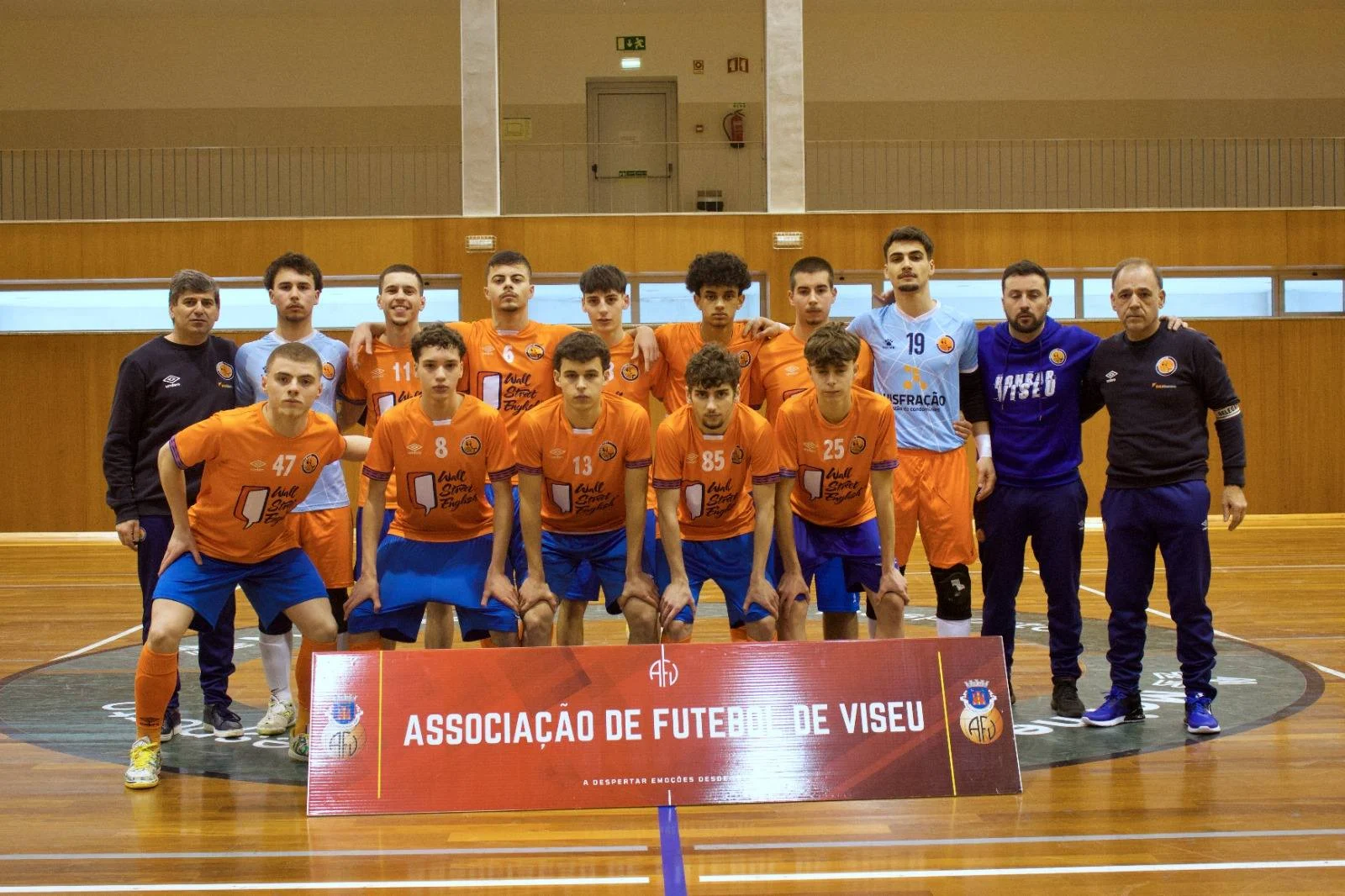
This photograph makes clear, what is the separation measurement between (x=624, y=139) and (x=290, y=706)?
601 inches

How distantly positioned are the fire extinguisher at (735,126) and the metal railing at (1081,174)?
3.84 ft

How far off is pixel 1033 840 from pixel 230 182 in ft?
57.9

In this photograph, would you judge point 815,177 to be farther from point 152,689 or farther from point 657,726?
point 657,726

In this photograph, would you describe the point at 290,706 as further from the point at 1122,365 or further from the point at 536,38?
the point at 536,38

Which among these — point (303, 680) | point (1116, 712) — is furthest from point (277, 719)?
point (1116, 712)

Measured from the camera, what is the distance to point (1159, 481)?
16.8 ft

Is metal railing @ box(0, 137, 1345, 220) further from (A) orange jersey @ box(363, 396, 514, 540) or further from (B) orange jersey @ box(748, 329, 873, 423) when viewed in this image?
(A) orange jersey @ box(363, 396, 514, 540)

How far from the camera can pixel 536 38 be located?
19094 mm

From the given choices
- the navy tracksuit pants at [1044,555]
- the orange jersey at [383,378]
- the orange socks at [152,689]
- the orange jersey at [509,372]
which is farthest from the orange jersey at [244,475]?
the navy tracksuit pants at [1044,555]

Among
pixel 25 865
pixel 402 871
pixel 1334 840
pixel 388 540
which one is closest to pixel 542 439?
pixel 388 540

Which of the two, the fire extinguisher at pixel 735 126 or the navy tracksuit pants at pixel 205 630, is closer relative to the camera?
the navy tracksuit pants at pixel 205 630

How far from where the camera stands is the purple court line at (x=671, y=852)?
10.9ft

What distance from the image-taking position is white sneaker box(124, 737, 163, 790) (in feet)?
14.5

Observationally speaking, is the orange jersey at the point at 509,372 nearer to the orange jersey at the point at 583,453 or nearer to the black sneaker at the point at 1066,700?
the orange jersey at the point at 583,453
